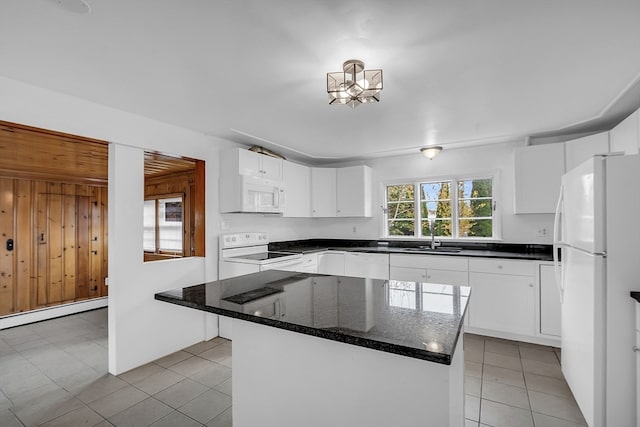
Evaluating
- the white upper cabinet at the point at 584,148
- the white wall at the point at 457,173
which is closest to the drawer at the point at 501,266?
the white wall at the point at 457,173

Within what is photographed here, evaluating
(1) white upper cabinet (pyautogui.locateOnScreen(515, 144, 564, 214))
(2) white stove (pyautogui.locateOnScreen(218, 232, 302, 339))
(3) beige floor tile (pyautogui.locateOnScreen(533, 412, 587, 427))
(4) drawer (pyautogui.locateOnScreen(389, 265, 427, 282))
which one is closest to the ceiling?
(1) white upper cabinet (pyautogui.locateOnScreen(515, 144, 564, 214))

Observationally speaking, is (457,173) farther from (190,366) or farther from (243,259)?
(190,366)

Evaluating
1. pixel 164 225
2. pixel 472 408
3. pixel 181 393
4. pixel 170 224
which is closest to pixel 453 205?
pixel 472 408

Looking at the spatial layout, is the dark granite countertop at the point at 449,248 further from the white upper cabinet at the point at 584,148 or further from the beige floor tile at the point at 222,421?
the beige floor tile at the point at 222,421

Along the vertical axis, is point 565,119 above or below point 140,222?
above

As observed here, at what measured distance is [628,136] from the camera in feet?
8.47

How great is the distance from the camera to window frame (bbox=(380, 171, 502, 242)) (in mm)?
3900

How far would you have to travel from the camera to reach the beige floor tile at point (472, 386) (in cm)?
230

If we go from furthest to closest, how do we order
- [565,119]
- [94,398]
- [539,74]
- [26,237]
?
[26,237] < [565,119] < [94,398] < [539,74]

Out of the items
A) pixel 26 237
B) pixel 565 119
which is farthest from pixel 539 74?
pixel 26 237

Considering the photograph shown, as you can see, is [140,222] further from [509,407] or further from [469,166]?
[469,166]

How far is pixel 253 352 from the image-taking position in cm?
149

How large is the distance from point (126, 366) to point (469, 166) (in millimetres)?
4438

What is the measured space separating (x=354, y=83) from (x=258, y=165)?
6.92 ft
